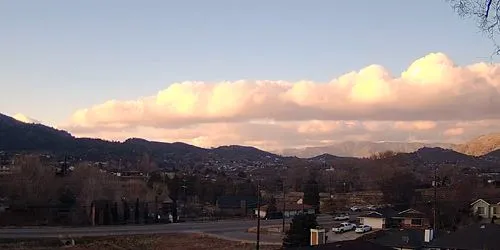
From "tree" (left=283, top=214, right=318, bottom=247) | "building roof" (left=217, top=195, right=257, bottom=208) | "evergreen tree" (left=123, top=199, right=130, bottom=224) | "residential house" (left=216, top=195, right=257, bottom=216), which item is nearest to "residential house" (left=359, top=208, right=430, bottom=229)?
"tree" (left=283, top=214, right=318, bottom=247)

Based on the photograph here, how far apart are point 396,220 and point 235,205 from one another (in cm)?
3445

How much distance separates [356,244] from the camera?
23.2 m

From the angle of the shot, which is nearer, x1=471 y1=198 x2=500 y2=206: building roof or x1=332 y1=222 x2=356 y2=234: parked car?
x1=332 y1=222 x2=356 y2=234: parked car

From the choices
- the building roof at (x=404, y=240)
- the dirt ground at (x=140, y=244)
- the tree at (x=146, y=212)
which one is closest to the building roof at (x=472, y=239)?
the building roof at (x=404, y=240)

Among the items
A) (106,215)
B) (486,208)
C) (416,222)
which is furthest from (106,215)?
(486,208)

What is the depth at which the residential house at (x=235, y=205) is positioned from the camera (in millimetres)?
88750

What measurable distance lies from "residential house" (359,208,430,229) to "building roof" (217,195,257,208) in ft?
101

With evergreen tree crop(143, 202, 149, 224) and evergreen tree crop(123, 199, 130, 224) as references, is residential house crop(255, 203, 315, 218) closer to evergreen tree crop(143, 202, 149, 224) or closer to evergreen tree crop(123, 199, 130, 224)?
evergreen tree crop(143, 202, 149, 224)

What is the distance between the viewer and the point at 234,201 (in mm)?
93875

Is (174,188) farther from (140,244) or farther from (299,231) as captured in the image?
(299,231)

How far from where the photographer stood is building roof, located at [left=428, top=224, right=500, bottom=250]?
3200 cm

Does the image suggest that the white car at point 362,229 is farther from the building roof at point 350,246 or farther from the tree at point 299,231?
the building roof at point 350,246

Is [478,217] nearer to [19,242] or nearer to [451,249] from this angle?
[451,249]

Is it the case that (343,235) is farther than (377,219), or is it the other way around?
(377,219)
